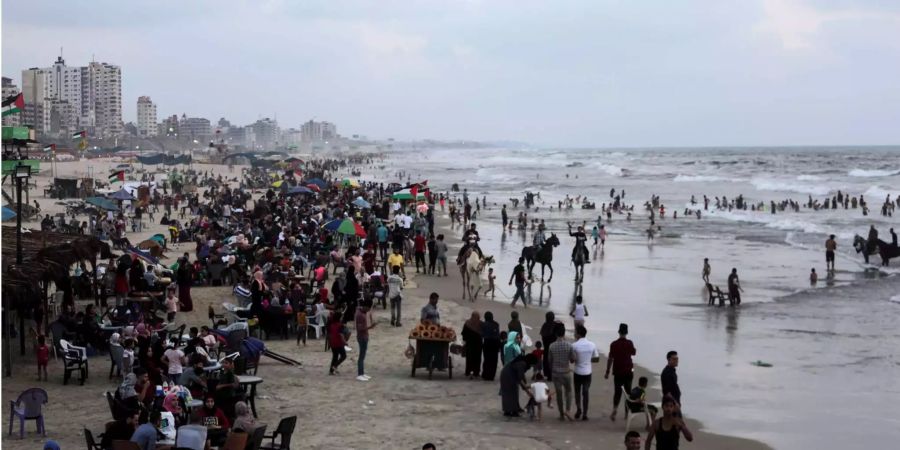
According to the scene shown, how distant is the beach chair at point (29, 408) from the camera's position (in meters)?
9.72

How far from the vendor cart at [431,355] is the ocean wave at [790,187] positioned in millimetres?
66118

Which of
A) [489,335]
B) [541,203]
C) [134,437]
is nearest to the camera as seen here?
[134,437]

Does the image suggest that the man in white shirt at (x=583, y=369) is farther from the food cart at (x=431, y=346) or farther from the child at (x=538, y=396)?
the food cart at (x=431, y=346)

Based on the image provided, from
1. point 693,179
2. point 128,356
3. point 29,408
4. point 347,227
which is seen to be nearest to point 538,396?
point 128,356

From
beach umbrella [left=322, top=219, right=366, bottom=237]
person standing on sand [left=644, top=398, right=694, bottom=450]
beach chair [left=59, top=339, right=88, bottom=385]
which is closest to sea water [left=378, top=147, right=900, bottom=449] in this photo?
person standing on sand [left=644, top=398, right=694, bottom=450]

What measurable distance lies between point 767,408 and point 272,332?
7779mm

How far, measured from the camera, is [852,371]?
14.3 meters

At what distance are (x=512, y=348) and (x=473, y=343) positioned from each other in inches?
46.3

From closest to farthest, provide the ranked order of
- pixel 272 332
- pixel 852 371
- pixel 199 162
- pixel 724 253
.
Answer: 1. pixel 852 371
2. pixel 272 332
3. pixel 724 253
4. pixel 199 162

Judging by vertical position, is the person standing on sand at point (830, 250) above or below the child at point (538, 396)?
above

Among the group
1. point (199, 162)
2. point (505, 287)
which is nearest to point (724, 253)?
point (505, 287)

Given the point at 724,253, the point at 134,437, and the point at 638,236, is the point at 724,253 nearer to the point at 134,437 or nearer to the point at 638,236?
the point at 638,236

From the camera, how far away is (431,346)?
1298cm

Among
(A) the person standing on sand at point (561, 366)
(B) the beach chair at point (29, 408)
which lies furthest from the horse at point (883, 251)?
(B) the beach chair at point (29, 408)
